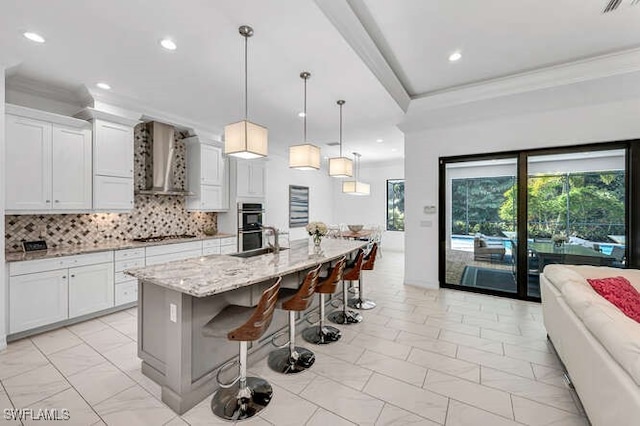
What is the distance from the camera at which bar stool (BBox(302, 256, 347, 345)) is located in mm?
2883

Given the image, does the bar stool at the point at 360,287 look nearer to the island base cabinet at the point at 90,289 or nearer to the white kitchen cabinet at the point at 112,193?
the island base cabinet at the point at 90,289

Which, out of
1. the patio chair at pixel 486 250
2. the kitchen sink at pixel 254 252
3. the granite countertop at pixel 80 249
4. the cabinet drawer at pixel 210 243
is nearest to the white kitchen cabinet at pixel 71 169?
the granite countertop at pixel 80 249

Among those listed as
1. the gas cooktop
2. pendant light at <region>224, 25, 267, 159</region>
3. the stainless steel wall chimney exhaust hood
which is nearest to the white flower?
pendant light at <region>224, 25, 267, 159</region>

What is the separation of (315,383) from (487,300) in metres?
3.34

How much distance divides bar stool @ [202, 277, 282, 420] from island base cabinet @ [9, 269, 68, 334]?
2.43 metres

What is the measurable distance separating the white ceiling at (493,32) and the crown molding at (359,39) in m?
0.10

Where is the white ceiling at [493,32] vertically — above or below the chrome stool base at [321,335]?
above

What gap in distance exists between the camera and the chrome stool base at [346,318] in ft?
11.3

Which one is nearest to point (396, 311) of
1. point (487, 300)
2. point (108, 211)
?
point (487, 300)

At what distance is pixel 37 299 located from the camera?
121 inches

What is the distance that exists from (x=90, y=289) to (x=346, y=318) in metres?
3.22

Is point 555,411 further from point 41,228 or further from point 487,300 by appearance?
point 41,228

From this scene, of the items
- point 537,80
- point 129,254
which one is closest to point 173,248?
point 129,254

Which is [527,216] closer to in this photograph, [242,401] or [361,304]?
[361,304]
